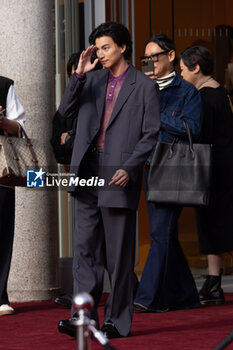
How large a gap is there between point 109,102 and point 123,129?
229 millimetres

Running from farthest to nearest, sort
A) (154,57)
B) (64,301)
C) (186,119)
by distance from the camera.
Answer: (64,301), (154,57), (186,119)

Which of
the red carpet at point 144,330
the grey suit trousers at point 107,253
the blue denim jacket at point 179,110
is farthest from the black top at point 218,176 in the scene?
the grey suit trousers at point 107,253

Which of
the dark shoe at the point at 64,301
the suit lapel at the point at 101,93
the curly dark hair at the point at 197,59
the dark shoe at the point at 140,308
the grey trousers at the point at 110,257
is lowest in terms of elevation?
the dark shoe at the point at 64,301

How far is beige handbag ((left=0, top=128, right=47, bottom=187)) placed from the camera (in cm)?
620

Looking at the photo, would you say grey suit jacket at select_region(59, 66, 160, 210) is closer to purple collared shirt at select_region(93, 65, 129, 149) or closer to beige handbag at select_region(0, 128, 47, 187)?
purple collared shirt at select_region(93, 65, 129, 149)

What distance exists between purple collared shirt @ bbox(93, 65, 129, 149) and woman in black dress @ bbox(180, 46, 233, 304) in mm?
1653

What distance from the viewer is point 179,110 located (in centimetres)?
665

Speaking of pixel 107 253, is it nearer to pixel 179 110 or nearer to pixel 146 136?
pixel 146 136

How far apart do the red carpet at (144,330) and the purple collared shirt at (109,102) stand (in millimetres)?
1168

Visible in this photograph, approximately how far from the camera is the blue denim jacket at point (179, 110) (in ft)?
21.5

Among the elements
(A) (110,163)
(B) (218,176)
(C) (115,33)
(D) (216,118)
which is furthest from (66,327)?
(D) (216,118)

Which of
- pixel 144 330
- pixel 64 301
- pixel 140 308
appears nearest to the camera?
pixel 144 330

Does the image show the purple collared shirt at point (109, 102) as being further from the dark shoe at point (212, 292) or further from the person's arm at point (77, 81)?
the dark shoe at point (212, 292)

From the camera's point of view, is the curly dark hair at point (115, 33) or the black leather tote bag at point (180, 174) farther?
the black leather tote bag at point (180, 174)
